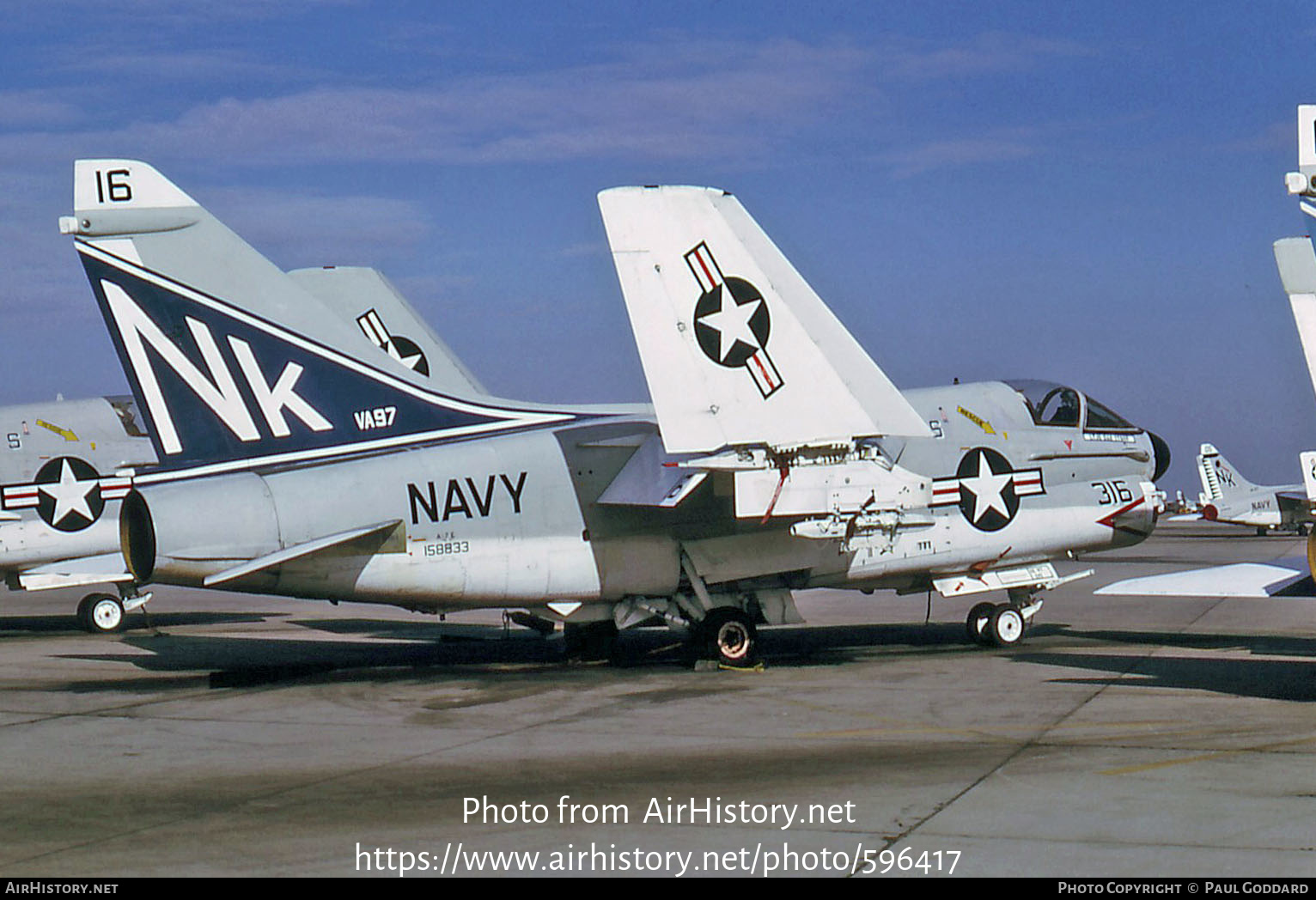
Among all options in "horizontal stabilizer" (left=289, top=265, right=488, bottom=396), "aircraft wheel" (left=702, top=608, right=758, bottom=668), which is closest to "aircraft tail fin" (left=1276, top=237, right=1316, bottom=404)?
"aircraft wheel" (left=702, top=608, right=758, bottom=668)

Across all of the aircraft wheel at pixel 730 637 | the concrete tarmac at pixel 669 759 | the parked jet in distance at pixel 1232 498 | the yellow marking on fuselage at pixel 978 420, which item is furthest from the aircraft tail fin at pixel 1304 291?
the parked jet in distance at pixel 1232 498

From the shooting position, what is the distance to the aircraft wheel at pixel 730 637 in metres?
16.1

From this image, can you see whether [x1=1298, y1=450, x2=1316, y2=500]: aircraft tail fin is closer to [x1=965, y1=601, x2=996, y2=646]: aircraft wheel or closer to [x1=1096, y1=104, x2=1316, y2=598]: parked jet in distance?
[x1=1096, y1=104, x2=1316, y2=598]: parked jet in distance

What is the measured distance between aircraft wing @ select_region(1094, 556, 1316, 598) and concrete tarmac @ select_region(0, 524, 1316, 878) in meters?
0.97

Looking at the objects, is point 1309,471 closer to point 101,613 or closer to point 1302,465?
point 1302,465

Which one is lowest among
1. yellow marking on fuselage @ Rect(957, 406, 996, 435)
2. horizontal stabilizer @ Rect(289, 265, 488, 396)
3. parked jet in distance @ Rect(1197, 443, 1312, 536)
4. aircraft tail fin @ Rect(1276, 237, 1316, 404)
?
parked jet in distance @ Rect(1197, 443, 1312, 536)

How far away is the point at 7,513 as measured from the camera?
74.1ft

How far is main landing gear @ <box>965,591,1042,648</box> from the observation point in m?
17.9

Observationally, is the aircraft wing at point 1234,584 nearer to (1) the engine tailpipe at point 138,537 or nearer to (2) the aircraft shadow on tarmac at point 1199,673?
(2) the aircraft shadow on tarmac at point 1199,673

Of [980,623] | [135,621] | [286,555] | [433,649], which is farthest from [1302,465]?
[135,621]

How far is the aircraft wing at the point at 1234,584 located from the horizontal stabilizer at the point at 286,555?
7.26m

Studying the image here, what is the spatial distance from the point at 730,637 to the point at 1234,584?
5467 mm

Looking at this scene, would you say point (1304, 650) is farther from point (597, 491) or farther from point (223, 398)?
point (223, 398)
